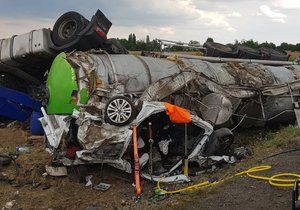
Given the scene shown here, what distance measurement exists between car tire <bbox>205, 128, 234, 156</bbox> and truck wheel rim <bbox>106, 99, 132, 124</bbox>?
5.21 feet

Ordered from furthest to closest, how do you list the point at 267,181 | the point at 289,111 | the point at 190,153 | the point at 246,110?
the point at 289,111 < the point at 246,110 < the point at 190,153 < the point at 267,181

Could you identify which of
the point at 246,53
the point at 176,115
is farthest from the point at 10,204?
the point at 246,53

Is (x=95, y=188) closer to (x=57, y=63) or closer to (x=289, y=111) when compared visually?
(x=57, y=63)

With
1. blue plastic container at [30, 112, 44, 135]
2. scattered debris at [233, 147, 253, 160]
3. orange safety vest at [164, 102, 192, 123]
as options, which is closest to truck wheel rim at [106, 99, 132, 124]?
orange safety vest at [164, 102, 192, 123]

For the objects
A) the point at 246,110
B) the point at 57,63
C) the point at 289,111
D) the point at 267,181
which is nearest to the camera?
the point at 267,181

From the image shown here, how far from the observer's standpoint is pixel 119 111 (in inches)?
270

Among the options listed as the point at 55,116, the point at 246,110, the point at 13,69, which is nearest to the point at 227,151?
the point at 246,110

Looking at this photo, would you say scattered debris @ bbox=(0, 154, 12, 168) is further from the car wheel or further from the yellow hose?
the yellow hose

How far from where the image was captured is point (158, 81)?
767 centimetres

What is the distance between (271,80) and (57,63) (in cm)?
479

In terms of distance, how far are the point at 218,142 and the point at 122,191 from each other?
1871mm

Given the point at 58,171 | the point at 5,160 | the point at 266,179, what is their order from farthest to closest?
the point at 5,160, the point at 58,171, the point at 266,179

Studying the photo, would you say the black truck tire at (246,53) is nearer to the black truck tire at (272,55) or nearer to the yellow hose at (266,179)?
the black truck tire at (272,55)

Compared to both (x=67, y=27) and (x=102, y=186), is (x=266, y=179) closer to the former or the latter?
(x=102, y=186)
